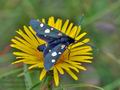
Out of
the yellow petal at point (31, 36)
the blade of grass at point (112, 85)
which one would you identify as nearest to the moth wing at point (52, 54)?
the yellow petal at point (31, 36)

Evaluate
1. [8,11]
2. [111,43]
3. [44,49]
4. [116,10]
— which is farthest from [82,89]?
[44,49]

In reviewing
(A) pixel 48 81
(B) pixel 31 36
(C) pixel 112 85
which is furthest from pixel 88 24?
(A) pixel 48 81

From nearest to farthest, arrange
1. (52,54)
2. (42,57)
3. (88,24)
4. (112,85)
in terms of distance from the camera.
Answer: (52,54)
(42,57)
(112,85)
(88,24)

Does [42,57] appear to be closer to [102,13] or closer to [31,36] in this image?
[31,36]

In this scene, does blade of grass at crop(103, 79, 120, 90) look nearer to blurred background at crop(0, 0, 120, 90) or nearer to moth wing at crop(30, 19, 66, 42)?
blurred background at crop(0, 0, 120, 90)

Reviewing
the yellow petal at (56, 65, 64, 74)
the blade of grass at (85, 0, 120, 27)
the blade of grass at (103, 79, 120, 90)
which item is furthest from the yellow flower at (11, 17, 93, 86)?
the blade of grass at (85, 0, 120, 27)

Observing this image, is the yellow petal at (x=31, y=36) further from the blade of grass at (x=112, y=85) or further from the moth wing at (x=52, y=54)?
the blade of grass at (x=112, y=85)
